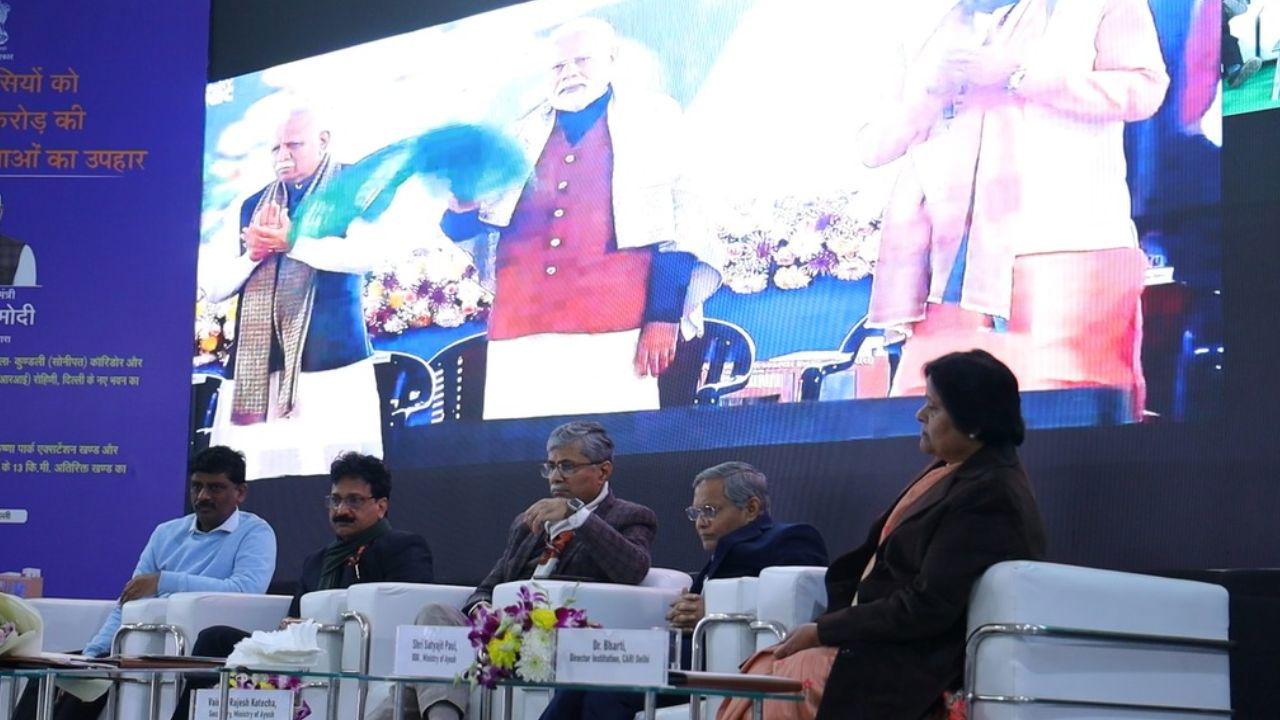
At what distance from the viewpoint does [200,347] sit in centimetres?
758

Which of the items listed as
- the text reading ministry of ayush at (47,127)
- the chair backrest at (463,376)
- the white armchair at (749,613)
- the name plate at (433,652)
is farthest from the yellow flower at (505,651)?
the text reading ministry of ayush at (47,127)

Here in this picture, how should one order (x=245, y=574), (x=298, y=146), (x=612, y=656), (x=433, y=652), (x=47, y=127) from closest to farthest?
(x=612, y=656), (x=433, y=652), (x=245, y=574), (x=298, y=146), (x=47, y=127)

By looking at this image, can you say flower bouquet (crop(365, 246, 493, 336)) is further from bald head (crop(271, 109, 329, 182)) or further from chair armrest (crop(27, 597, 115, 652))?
chair armrest (crop(27, 597, 115, 652))

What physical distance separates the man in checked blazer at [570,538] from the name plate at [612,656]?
1431mm

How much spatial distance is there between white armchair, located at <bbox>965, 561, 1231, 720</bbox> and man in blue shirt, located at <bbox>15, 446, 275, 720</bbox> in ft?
10.3

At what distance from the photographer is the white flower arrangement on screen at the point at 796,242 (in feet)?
17.8

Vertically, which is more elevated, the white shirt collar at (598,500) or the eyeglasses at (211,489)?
the eyeglasses at (211,489)

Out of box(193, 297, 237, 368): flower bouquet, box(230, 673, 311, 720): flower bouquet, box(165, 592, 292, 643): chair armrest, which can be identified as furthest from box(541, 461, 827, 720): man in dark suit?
box(193, 297, 237, 368): flower bouquet

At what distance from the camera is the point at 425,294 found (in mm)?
6777

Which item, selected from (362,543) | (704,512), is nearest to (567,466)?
(704,512)

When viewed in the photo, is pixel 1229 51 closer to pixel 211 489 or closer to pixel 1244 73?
pixel 1244 73

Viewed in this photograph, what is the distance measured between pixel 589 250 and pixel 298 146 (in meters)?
1.76

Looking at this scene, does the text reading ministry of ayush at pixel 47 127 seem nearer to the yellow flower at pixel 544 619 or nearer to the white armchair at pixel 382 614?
the white armchair at pixel 382 614

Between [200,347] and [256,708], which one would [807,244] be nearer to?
[256,708]
